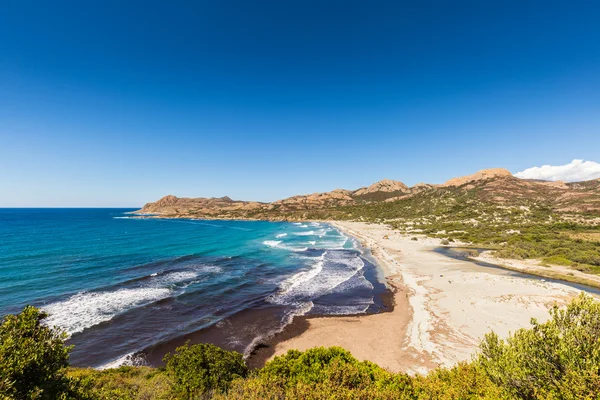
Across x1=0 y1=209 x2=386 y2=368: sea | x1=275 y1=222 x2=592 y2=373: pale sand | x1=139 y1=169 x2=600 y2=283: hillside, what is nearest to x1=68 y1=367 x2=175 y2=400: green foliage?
x1=0 y1=209 x2=386 y2=368: sea

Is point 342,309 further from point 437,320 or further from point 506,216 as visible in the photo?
point 506,216

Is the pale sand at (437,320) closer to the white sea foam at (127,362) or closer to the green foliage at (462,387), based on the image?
the green foliage at (462,387)

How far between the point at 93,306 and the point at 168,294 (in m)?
6.74

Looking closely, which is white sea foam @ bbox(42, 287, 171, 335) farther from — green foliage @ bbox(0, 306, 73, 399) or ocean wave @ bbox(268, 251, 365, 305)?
green foliage @ bbox(0, 306, 73, 399)

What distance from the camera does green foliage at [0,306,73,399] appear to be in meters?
6.32

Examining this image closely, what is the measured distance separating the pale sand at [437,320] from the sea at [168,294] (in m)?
2.98

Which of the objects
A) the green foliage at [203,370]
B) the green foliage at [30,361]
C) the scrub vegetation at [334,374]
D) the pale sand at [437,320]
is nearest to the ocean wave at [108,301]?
the green foliage at [203,370]

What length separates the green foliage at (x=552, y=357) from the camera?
820 cm

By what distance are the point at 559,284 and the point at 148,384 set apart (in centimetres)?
4106

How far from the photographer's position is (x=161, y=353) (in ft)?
61.8

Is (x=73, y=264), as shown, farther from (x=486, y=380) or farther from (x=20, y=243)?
(x=486, y=380)

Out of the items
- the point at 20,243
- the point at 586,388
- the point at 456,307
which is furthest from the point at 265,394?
the point at 20,243

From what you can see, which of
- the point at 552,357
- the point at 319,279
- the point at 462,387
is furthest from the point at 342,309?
the point at 552,357

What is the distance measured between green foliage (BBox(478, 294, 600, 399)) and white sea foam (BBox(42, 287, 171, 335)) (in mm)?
28195
